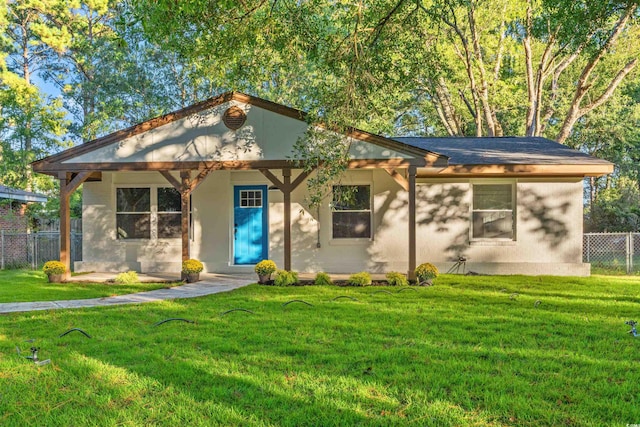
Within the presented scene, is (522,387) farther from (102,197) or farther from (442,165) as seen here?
(102,197)

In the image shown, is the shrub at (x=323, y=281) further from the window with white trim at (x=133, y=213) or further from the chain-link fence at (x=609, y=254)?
the chain-link fence at (x=609, y=254)

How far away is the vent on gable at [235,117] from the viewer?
998 centimetres

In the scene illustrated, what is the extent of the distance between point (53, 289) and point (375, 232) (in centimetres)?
691

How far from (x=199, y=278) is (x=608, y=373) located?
26.3 ft

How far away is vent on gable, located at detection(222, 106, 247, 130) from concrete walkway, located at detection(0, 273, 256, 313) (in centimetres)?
334

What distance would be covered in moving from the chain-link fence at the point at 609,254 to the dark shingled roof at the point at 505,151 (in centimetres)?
248

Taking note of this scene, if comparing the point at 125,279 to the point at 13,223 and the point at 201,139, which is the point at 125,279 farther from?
the point at 13,223

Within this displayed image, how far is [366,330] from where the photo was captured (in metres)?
5.36

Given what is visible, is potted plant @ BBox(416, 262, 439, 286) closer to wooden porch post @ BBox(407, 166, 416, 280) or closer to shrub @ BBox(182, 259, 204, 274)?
wooden porch post @ BBox(407, 166, 416, 280)

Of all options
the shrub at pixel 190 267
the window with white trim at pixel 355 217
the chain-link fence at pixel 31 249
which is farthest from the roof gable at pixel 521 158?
the chain-link fence at pixel 31 249

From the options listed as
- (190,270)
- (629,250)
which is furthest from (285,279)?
(629,250)

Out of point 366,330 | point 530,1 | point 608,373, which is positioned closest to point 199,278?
point 366,330

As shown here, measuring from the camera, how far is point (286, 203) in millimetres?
9727

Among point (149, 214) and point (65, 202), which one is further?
point (149, 214)
